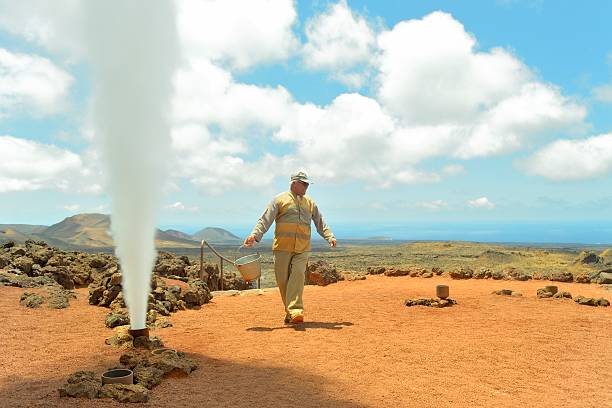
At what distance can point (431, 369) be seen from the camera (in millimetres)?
5941

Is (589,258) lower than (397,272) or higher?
higher

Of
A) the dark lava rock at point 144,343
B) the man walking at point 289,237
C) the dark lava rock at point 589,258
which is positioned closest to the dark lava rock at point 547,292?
the man walking at point 289,237

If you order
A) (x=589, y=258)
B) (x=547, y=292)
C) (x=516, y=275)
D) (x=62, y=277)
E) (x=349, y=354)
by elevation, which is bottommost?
(x=349, y=354)

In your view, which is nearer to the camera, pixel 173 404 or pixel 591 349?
pixel 173 404

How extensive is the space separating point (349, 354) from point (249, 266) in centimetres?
423

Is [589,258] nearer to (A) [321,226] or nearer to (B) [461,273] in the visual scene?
(B) [461,273]

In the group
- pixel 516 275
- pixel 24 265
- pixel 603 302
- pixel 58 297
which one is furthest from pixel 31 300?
pixel 516 275

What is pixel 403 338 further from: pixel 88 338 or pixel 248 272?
pixel 88 338

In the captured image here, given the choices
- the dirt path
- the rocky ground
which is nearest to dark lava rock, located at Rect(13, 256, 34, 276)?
the rocky ground

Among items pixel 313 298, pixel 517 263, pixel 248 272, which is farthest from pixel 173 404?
pixel 517 263

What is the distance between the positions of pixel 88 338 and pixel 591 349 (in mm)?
7285

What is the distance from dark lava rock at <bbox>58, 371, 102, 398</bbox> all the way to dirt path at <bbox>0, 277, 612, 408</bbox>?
0.11 meters

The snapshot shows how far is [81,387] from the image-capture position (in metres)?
4.64

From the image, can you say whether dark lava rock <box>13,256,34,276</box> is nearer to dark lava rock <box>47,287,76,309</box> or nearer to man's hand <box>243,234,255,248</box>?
dark lava rock <box>47,287,76,309</box>
